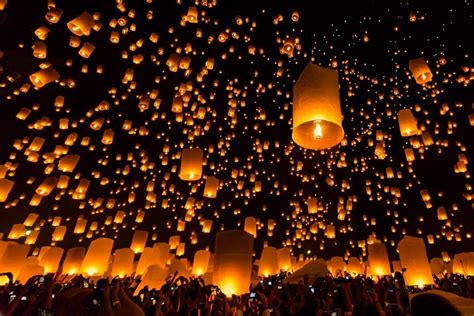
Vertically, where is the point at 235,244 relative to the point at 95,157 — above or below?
below

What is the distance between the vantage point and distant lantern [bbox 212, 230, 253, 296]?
4.83 m

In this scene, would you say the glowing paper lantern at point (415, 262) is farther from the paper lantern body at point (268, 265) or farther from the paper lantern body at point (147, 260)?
the paper lantern body at point (147, 260)

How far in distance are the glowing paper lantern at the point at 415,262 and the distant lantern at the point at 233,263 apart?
404 centimetres

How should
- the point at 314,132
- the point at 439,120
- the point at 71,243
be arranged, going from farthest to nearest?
the point at 71,243 → the point at 439,120 → the point at 314,132

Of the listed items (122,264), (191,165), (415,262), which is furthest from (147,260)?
(415,262)

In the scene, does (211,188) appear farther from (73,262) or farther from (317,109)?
(317,109)

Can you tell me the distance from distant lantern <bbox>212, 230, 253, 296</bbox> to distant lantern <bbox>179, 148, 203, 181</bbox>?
66.8 inches

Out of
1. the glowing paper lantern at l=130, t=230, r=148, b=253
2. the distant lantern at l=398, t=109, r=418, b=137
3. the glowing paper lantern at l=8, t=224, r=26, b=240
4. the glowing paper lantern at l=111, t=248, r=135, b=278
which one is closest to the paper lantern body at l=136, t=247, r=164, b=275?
the glowing paper lantern at l=111, t=248, r=135, b=278

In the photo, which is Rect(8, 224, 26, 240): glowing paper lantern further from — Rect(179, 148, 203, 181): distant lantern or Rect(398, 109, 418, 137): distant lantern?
Rect(398, 109, 418, 137): distant lantern

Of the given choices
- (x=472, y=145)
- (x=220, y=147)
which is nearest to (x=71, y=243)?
(x=220, y=147)

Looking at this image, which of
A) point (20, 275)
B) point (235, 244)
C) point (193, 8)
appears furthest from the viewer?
point (20, 275)

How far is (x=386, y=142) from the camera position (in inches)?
611

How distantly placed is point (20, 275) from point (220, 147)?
8.66m

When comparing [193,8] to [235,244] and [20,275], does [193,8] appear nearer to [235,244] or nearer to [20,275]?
[235,244]
